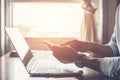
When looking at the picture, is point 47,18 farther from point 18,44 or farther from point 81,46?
point 18,44

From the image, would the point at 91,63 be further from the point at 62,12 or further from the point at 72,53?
the point at 62,12

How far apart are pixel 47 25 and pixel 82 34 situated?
0.40m

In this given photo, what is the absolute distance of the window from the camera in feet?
8.20

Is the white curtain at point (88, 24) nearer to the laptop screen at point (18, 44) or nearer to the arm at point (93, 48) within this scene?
the arm at point (93, 48)

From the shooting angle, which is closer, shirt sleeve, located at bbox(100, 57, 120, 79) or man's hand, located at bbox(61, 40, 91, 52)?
shirt sleeve, located at bbox(100, 57, 120, 79)

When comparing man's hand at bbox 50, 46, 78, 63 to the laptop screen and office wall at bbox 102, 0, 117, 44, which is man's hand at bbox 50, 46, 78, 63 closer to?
the laptop screen

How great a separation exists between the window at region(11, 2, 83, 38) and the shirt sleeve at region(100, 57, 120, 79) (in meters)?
1.35

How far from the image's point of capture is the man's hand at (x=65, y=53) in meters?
1.26

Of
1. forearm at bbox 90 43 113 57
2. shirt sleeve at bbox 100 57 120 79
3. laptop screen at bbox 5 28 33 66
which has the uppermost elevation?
laptop screen at bbox 5 28 33 66

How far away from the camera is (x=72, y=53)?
1254 mm

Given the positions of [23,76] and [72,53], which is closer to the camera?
[23,76]

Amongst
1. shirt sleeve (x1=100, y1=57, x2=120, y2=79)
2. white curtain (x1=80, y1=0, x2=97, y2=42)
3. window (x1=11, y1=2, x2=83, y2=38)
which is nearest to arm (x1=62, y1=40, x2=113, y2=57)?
shirt sleeve (x1=100, y1=57, x2=120, y2=79)

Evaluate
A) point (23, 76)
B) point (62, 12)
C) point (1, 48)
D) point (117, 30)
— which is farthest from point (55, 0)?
point (23, 76)

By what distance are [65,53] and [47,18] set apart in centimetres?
126
